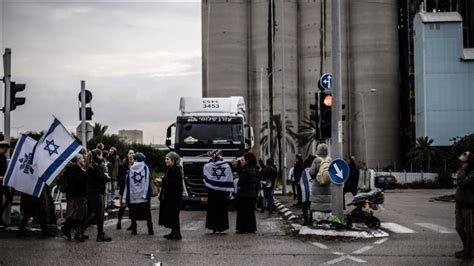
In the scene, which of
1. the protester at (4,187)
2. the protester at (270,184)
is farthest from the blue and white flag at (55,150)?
the protester at (270,184)

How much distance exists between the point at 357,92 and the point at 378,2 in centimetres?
998

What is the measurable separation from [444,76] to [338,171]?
195ft

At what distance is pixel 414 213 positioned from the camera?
955 inches

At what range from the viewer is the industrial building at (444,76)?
7125 centimetres

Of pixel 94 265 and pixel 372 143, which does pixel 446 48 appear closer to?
pixel 372 143

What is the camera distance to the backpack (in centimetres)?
1584

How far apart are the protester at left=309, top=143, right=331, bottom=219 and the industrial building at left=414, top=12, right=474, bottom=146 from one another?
5805 centimetres

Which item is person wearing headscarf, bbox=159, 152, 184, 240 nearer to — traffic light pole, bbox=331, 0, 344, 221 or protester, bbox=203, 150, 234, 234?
protester, bbox=203, 150, 234, 234

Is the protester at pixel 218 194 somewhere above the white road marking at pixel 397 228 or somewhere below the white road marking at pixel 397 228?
above

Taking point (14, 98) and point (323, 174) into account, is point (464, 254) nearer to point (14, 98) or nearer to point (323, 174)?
point (323, 174)

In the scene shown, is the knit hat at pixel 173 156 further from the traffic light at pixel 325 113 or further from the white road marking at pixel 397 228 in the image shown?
the white road marking at pixel 397 228

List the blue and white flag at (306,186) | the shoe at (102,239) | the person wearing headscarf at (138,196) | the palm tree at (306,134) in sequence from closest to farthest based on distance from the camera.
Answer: the shoe at (102,239)
the person wearing headscarf at (138,196)
the blue and white flag at (306,186)
the palm tree at (306,134)

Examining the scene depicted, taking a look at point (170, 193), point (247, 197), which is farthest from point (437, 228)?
point (170, 193)

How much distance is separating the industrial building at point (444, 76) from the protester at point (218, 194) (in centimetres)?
5861
